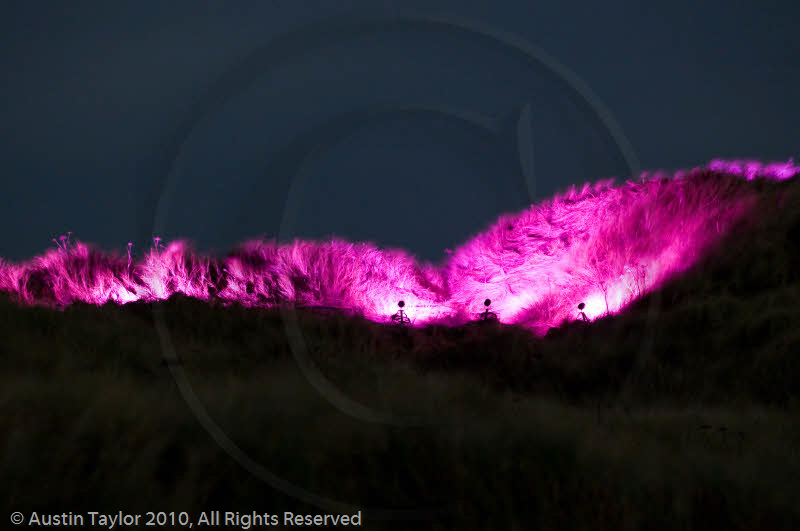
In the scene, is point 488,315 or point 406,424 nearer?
point 406,424

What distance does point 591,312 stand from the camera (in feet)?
29.2

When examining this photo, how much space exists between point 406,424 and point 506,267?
7.07 meters

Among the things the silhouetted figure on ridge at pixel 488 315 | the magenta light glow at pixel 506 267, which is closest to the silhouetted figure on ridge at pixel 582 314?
the magenta light glow at pixel 506 267

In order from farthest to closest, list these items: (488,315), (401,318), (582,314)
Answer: (488,315) < (401,318) < (582,314)

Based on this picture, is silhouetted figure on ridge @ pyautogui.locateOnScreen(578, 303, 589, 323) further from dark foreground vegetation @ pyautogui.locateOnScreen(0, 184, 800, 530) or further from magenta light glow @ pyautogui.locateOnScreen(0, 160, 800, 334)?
dark foreground vegetation @ pyautogui.locateOnScreen(0, 184, 800, 530)

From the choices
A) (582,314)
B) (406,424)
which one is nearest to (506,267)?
(582,314)

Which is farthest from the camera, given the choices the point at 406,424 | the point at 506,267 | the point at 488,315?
the point at 506,267

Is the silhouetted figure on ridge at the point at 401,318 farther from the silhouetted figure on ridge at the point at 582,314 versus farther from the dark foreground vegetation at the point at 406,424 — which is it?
the silhouetted figure on ridge at the point at 582,314

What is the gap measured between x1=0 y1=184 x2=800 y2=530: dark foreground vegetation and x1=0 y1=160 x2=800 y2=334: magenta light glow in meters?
1.84

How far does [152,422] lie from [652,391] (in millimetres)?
4347

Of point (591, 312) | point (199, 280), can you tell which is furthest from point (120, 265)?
point (591, 312)

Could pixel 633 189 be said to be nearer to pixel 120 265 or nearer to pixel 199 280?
pixel 199 280

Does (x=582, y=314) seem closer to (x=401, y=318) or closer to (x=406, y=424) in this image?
(x=401, y=318)

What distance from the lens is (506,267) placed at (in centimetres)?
1084
